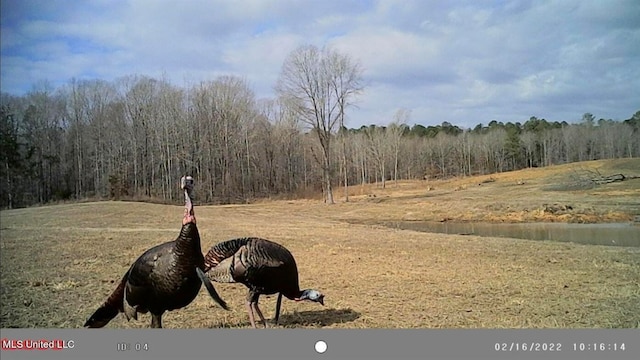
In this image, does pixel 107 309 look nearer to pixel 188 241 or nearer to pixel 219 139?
pixel 188 241

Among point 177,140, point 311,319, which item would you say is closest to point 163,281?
point 311,319

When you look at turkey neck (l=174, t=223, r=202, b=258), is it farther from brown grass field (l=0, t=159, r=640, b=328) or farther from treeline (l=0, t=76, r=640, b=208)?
treeline (l=0, t=76, r=640, b=208)

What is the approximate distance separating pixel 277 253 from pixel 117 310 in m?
1.10

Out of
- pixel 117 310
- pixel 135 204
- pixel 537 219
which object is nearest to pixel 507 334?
pixel 117 310

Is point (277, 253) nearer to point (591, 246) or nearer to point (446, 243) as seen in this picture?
point (446, 243)

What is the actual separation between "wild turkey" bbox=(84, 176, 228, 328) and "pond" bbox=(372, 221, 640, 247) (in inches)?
156

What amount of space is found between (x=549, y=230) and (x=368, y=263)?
3.37 meters

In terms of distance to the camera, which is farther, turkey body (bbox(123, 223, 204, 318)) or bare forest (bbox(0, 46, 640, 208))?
bare forest (bbox(0, 46, 640, 208))

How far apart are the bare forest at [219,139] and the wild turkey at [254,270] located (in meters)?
0.94

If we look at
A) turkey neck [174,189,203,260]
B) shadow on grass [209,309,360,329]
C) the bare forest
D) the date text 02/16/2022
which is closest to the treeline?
the bare forest

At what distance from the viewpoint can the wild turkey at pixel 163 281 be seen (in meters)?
3.18

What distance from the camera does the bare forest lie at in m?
4.41

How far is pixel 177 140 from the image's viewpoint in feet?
14.6

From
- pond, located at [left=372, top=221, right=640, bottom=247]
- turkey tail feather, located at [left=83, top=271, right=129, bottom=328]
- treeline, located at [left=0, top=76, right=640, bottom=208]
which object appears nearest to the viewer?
turkey tail feather, located at [left=83, top=271, right=129, bottom=328]
